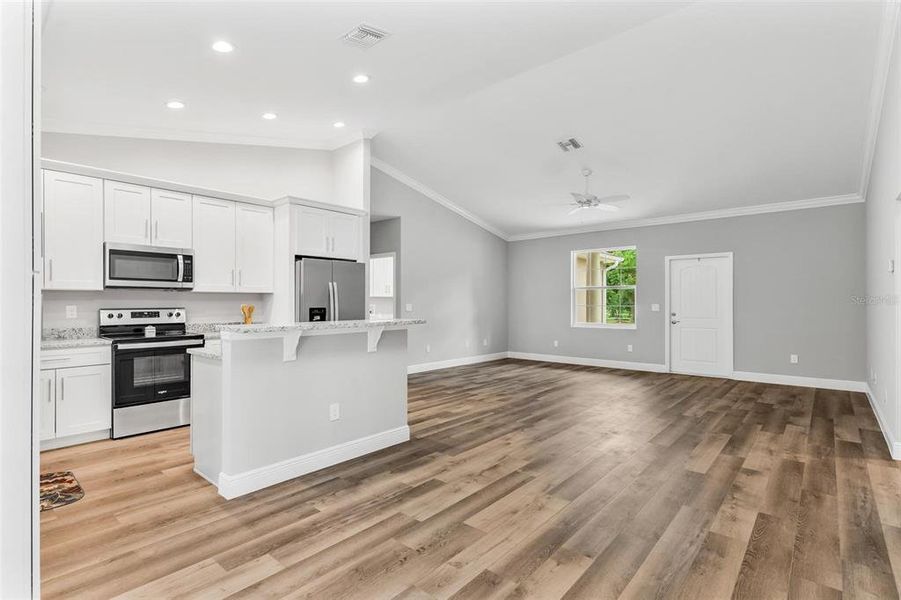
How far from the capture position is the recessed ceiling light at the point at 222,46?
132 inches

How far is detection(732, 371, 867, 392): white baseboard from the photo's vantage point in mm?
6309

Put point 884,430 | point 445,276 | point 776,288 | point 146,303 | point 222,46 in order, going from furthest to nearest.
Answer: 1. point 445,276
2. point 776,288
3. point 146,303
4. point 884,430
5. point 222,46

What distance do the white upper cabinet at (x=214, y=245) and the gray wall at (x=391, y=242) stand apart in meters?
2.91

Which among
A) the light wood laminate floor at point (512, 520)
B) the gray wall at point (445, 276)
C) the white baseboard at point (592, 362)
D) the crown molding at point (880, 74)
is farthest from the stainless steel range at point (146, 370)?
the white baseboard at point (592, 362)

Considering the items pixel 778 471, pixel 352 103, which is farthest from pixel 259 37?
pixel 778 471

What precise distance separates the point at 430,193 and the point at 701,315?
16.2 ft

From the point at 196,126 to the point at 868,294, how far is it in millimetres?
8250

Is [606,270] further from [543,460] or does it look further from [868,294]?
[543,460]

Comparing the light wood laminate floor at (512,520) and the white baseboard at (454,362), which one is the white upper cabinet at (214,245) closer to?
the light wood laminate floor at (512,520)

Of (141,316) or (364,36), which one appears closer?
(364,36)

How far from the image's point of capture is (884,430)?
4.19m

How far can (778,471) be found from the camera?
3283mm

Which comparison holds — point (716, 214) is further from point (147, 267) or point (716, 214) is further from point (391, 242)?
point (147, 267)

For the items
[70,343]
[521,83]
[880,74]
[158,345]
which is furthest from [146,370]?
[880,74]
